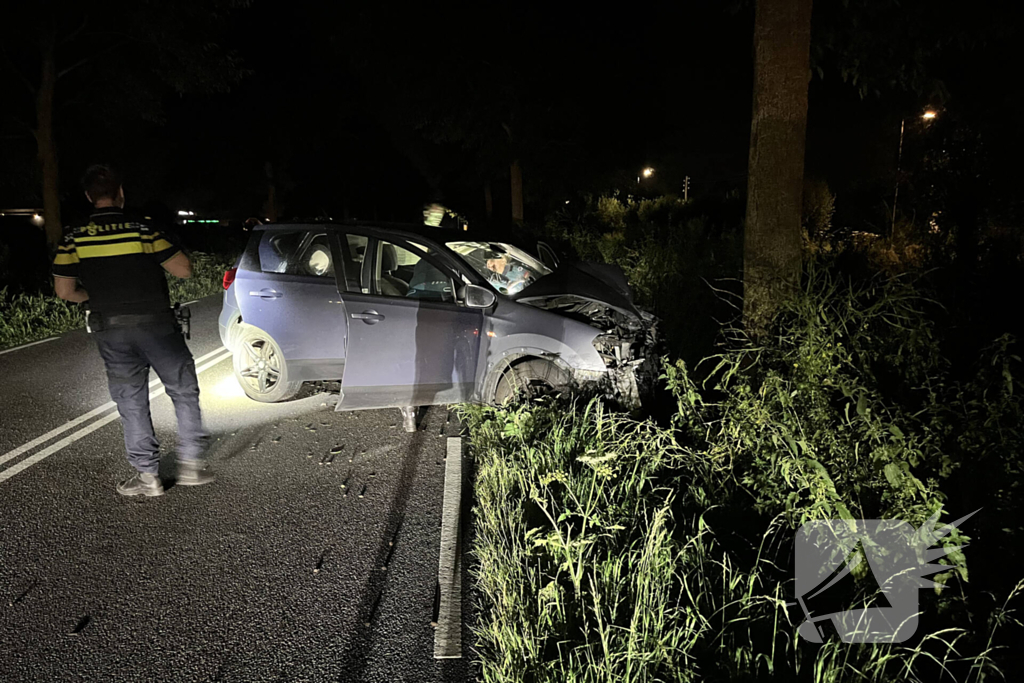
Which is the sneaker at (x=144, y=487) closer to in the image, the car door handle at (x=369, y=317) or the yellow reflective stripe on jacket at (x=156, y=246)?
the yellow reflective stripe on jacket at (x=156, y=246)

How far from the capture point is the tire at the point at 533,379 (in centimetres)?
504

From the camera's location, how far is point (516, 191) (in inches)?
921

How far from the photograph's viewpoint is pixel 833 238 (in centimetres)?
1467

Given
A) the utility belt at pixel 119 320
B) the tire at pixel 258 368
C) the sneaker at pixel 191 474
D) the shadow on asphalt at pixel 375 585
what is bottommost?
the shadow on asphalt at pixel 375 585

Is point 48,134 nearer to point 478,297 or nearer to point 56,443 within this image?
point 56,443

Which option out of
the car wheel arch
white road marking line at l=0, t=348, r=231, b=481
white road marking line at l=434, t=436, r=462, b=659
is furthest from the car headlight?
white road marking line at l=0, t=348, r=231, b=481

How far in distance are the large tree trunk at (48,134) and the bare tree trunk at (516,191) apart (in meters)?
13.1

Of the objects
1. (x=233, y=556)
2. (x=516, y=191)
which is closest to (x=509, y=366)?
(x=233, y=556)

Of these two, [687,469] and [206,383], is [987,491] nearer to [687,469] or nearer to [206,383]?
[687,469]

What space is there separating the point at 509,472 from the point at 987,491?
2.67m

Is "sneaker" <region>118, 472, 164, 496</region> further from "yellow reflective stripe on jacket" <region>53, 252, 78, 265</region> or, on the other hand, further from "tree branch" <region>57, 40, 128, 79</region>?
"tree branch" <region>57, 40, 128, 79</region>

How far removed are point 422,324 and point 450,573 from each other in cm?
235

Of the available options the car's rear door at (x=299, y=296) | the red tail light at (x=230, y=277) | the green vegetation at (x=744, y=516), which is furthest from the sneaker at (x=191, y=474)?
the red tail light at (x=230, y=277)

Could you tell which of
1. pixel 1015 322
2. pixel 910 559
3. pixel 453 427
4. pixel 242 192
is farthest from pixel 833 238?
pixel 242 192
